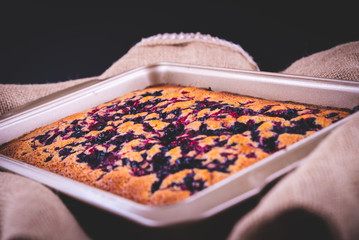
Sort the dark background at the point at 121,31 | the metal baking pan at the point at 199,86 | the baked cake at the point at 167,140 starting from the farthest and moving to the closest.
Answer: the dark background at the point at 121,31 → the baked cake at the point at 167,140 → the metal baking pan at the point at 199,86

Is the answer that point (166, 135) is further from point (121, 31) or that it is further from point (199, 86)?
point (121, 31)

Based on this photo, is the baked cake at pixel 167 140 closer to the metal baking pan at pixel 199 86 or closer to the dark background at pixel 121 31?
the metal baking pan at pixel 199 86

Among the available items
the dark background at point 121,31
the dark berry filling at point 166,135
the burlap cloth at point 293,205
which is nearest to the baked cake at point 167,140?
the dark berry filling at point 166,135

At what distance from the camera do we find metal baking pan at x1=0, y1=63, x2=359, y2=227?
43.5 inches

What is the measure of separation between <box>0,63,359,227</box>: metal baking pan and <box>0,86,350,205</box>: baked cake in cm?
8

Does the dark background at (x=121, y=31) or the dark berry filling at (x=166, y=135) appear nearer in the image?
the dark berry filling at (x=166, y=135)

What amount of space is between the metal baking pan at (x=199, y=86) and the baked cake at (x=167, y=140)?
0.08 m

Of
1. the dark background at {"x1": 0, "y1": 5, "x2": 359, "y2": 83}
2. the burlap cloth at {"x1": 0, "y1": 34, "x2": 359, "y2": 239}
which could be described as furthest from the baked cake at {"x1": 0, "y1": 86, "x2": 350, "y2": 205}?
the dark background at {"x1": 0, "y1": 5, "x2": 359, "y2": 83}

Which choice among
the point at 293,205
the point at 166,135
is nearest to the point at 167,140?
the point at 166,135

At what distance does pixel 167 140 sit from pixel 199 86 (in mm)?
812

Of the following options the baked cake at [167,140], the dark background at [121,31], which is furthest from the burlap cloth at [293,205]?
the dark background at [121,31]

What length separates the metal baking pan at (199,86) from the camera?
43.5 inches

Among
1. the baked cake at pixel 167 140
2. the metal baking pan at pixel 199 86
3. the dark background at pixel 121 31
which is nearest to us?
the metal baking pan at pixel 199 86

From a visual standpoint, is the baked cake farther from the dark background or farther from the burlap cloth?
the dark background
